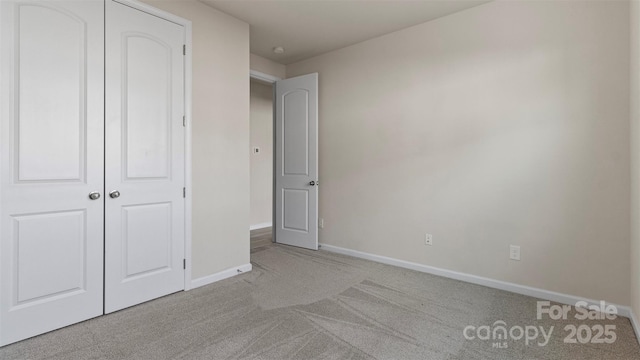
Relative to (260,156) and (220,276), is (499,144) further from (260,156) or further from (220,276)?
(260,156)

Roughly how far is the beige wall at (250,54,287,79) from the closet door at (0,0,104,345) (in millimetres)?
2121

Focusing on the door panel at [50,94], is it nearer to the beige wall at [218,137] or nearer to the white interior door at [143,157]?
the white interior door at [143,157]

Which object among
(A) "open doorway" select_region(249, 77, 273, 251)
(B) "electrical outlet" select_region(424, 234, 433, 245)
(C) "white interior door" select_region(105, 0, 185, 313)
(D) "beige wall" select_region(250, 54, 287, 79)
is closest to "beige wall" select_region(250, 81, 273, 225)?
(A) "open doorway" select_region(249, 77, 273, 251)

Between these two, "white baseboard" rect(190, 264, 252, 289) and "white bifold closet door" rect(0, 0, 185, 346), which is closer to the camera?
"white bifold closet door" rect(0, 0, 185, 346)

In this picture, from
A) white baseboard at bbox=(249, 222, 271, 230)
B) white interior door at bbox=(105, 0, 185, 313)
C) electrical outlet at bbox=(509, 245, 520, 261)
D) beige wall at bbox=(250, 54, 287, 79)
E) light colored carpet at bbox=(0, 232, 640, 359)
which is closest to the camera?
light colored carpet at bbox=(0, 232, 640, 359)

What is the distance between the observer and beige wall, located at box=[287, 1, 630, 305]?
2385mm

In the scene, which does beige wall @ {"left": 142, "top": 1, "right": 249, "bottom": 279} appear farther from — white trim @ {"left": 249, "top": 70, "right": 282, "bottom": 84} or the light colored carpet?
white trim @ {"left": 249, "top": 70, "right": 282, "bottom": 84}

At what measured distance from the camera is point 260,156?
5871mm

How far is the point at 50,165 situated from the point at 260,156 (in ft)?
12.7

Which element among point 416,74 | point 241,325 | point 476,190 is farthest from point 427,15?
point 241,325

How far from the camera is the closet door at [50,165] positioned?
6.31ft

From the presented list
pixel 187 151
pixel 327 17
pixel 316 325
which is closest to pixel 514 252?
pixel 316 325

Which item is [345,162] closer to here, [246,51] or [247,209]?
[247,209]

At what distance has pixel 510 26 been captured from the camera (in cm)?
275
